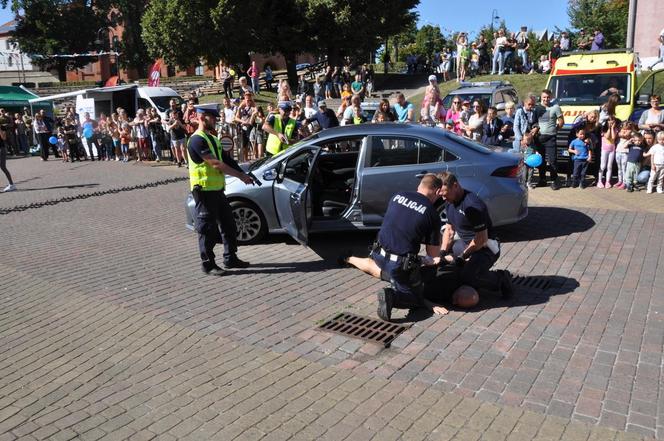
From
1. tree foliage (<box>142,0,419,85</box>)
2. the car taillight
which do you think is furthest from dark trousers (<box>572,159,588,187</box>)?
tree foliage (<box>142,0,419,85</box>)

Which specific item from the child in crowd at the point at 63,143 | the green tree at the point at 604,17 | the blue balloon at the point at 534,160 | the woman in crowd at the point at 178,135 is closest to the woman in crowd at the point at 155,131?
the woman in crowd at the point at 178,135

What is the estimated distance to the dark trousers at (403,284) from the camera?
217 inches

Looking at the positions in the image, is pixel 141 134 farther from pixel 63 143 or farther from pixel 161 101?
pixel 161 101

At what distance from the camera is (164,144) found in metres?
19.4

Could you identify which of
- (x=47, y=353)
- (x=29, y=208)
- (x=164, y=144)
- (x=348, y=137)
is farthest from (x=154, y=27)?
(x=47, y=353)

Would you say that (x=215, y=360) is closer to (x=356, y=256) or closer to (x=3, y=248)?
(x=356, y=256)

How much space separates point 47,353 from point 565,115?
11540 millimetres

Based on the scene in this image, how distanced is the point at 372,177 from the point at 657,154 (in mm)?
5986

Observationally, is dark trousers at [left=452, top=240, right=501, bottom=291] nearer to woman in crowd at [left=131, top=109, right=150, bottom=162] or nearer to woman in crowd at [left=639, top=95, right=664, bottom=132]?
woman in crowd at [left=639, top=95, right=664, bottom=132]

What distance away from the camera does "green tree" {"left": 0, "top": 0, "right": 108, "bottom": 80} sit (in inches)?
2354

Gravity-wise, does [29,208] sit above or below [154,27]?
below

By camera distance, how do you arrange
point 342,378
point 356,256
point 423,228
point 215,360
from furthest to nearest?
1. point 356,256
2. point 423,228
3. point 215,360
4. point 342,378

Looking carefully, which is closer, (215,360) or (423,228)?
(215,360)

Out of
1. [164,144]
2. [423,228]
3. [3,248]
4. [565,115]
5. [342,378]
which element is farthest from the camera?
[164,144]
